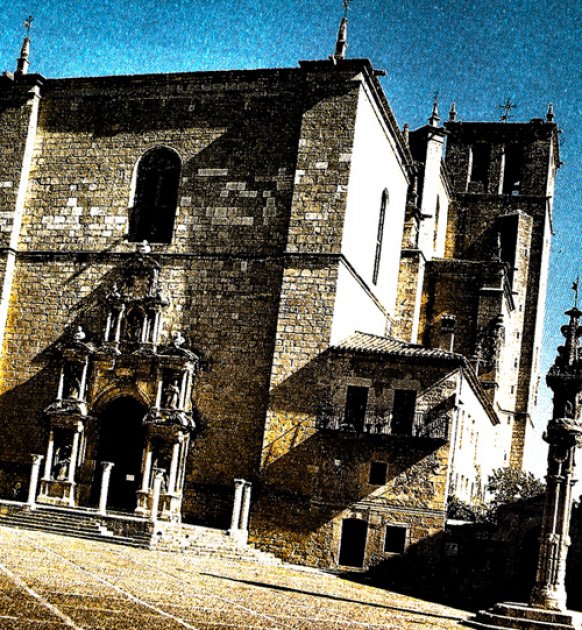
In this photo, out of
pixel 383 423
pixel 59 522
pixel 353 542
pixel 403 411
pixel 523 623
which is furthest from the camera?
pixel 403 411

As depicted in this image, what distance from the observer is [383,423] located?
986 inches

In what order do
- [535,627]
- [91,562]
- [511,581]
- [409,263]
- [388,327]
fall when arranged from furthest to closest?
[409,263] → [388,327] → [511,581] → [91,562] → [535,627]

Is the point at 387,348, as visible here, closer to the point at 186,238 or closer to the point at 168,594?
the point at 186,238

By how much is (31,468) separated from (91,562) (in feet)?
29.1

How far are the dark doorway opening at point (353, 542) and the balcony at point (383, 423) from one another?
2.19m

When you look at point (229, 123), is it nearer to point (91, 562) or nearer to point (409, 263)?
point (409, 263)

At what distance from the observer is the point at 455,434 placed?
1001 inches

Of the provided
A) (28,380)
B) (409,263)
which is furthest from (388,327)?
(28,380)

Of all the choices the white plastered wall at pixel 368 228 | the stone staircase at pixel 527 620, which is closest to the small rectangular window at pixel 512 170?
the white plastered wall at pixel 368 228

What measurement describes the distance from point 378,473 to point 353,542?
5.75 feet

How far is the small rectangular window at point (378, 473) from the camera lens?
24.8 m

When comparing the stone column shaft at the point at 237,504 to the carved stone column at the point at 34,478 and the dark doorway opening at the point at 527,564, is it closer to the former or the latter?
the carved stone column at the point at 34,478

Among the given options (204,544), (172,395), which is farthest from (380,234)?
(204,544)

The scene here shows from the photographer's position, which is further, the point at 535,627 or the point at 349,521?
the point at 349,521
